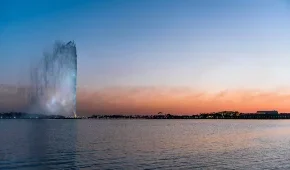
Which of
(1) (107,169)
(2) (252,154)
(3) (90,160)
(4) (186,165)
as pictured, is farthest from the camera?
(2) (252,154)

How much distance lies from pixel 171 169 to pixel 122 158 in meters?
7.86

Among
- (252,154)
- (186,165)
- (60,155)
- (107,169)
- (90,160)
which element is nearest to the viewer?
(107,169)

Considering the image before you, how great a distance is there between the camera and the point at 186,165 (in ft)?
108

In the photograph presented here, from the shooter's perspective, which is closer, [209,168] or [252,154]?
[209,168]

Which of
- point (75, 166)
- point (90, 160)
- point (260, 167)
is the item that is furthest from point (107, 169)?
point (260, 167)

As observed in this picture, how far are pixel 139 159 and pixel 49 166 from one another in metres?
9.31

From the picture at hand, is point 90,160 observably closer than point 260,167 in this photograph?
No

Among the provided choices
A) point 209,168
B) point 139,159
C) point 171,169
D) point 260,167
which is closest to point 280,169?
point 260,167

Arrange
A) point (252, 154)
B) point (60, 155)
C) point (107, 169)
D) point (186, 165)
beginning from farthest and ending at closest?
point (252, 154) < point (60, 155) < point (186, 165) < point (107, 169)

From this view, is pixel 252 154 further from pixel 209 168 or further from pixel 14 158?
pixel 14 158

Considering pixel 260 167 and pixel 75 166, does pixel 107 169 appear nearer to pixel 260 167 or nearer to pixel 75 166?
pixel 75 166

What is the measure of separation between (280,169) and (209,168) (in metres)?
6.55

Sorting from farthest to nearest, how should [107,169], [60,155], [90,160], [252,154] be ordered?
[252,154] → [60,155] → [90,160] → [107,169]

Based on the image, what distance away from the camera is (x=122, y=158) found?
36.8m
